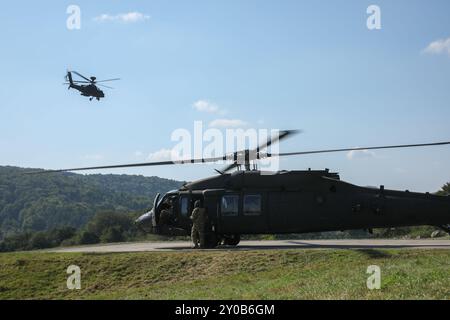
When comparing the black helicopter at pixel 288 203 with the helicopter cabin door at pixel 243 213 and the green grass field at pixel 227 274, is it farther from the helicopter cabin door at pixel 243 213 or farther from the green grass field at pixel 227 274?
the green grass field at pixel 227 274

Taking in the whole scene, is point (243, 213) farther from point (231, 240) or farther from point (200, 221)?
point (231, 240)

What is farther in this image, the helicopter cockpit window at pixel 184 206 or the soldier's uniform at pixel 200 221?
the helicopter cockpit window at pixel 184 206

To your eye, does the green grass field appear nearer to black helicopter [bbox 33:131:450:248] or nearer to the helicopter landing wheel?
black helicopter [bbox 33:131:450:248]

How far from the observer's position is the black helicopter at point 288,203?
20.8 meters

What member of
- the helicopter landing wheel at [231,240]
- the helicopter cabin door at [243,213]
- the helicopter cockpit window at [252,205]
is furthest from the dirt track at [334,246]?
the helicopter cockpit window at [252,205]

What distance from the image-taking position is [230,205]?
22016 millimetres

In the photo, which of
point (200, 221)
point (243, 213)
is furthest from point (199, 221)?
point (243, 213)

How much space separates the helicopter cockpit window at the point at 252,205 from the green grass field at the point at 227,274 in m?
2.90

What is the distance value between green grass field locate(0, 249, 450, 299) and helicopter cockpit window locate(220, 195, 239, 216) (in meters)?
2.63

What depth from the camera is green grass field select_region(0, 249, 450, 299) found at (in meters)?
11.9

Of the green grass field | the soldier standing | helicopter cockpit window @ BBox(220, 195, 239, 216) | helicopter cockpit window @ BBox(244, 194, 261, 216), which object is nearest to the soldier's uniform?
the soldier standing
